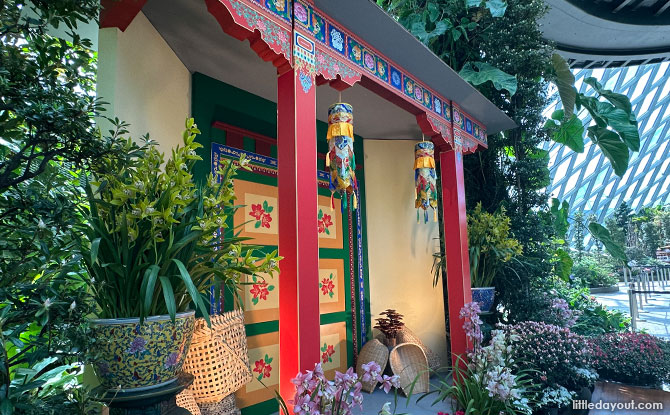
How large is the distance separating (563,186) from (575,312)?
16919 millimetres

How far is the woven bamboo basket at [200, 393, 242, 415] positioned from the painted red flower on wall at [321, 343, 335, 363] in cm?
152

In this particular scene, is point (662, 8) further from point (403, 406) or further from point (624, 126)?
point (403, 406)

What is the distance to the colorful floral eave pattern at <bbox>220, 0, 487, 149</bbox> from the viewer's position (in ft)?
7.34

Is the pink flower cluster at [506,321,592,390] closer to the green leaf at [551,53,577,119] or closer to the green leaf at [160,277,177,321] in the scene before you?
the green leaf at [160,277,177,321]

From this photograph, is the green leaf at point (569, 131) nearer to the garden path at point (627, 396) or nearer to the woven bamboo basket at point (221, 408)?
the garden path at point (627, 396)

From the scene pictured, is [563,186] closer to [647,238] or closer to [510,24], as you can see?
[647,238]

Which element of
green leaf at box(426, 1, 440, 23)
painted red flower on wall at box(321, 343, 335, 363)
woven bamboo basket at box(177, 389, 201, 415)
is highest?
green leaf at box(426, 1, 440, 23)

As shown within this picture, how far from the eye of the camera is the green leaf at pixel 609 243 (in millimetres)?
5926

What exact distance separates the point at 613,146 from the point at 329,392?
5.97 m

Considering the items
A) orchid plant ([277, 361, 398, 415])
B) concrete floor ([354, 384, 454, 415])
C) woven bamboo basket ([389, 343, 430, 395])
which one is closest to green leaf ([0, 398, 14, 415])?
orchid plant ([277, 361, 398, 415])

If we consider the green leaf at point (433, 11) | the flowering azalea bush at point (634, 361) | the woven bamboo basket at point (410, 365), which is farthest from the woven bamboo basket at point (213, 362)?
the green leaf at point (433, 11)

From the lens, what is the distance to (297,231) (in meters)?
2.31

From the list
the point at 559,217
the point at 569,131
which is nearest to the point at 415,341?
the point at 559,217

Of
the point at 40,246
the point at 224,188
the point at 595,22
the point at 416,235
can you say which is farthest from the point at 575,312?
the point at 595,22
